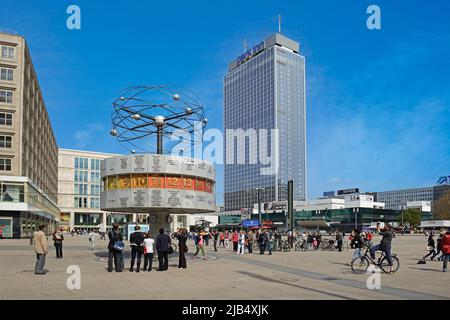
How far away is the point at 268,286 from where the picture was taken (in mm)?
14594

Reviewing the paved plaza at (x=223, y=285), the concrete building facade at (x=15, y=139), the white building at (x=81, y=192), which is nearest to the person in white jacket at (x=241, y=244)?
the paved plaza at (x=223, y=285)

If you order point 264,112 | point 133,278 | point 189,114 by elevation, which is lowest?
point 133,278

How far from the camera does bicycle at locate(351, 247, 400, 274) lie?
18.6m

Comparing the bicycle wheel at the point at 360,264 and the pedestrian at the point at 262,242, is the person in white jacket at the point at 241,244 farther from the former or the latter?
the bicycle wheel at the point at 360,264

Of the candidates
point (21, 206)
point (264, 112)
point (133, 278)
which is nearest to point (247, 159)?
point (264, 112)

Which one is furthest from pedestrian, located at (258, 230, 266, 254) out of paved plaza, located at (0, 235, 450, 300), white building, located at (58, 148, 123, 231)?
white building, located at (58, 148, 123, 231)

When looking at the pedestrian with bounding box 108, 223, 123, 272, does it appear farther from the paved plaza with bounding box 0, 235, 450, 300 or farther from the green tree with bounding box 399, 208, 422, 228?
the green tree with bounding box 399, 208, 422, 228

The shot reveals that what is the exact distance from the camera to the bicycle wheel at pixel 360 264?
1911 centimetres

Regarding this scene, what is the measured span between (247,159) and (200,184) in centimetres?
14440

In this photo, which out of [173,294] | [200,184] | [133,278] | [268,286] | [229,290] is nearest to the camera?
[173,294]

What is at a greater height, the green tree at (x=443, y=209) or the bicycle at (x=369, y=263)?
the bicycle at (x=369, y=263)
